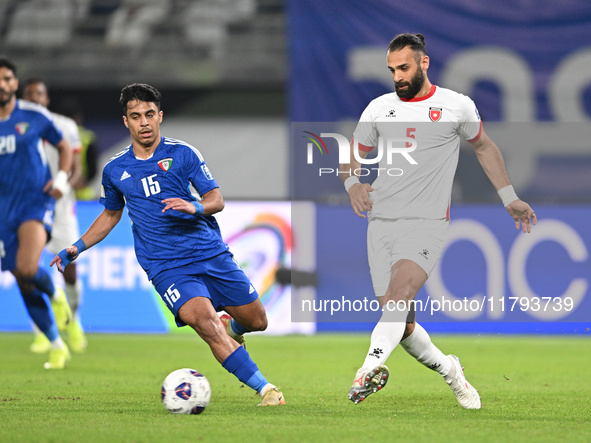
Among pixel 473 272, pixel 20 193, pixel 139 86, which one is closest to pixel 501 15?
pixel 473 272

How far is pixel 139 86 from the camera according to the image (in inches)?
234

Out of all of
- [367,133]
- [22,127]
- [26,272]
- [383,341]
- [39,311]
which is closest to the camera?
[383,341]

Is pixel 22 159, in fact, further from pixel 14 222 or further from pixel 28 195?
pixel 14 222

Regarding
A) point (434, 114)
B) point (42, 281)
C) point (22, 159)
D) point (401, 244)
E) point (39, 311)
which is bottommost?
point (39, 311)

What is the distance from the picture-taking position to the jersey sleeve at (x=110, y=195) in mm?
6055

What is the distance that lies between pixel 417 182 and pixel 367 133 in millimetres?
477

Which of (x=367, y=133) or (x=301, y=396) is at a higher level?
(x=367, y=133)

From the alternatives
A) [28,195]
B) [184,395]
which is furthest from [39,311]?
[184,395]

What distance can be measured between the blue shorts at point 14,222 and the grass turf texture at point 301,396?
940mm

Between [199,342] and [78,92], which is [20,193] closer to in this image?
[199,342]

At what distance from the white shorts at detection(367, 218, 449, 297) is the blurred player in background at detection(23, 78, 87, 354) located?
13.2ft

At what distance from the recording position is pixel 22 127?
333 inches

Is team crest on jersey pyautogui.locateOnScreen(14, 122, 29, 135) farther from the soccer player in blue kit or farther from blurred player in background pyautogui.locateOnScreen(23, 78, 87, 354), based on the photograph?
the soccer player in blue kit

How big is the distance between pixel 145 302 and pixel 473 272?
372 centimetres
